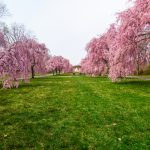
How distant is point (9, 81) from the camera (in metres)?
20.4

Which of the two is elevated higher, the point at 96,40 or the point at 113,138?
the point at 96,40

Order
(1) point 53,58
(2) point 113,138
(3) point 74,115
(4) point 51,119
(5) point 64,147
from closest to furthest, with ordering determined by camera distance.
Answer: (5) point 64,147, (2) point 113,138, (4) point 51,119, (3) point 74,115, (1) point 53,58

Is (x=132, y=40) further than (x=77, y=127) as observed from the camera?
Yes

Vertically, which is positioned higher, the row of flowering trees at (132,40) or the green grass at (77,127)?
the row of flowering trees at (132,40)

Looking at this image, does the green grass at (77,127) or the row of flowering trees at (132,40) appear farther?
Result: the row of flowering trees at (132,40)

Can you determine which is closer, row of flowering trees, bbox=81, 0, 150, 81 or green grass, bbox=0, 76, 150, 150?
green grass, bbox=0, 76, 150, 150

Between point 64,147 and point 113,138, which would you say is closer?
point 64,147

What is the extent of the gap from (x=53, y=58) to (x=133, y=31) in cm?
8932

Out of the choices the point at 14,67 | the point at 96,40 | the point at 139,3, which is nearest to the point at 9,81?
the point at 14,67

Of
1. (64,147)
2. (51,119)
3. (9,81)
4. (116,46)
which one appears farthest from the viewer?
(116,46)

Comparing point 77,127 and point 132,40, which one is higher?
point 132,40

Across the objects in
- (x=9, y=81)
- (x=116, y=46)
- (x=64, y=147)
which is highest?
(x=116, y=46)

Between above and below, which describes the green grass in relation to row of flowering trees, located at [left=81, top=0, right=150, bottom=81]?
below

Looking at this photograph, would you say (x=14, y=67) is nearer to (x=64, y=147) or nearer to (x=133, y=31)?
(x=133, y=31)
